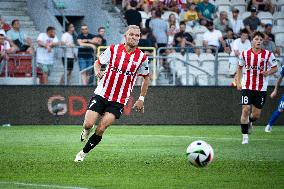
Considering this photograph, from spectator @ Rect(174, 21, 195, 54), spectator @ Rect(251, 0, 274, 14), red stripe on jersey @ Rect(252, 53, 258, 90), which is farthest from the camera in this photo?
spectator @ Rect(251, 0, 274, 14)

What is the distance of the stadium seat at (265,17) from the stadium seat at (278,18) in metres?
0.20

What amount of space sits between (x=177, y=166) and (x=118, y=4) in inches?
728

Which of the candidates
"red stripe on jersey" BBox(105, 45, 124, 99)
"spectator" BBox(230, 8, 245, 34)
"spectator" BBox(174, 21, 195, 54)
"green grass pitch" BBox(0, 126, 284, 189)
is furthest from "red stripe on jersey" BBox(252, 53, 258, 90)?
"spectator" BBox(230, 8, 245, 34)

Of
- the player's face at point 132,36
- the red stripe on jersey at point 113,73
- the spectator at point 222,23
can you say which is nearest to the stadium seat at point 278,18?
the spectator at point 222,23

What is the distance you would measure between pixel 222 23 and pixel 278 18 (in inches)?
118

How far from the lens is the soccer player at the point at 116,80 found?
1565cm

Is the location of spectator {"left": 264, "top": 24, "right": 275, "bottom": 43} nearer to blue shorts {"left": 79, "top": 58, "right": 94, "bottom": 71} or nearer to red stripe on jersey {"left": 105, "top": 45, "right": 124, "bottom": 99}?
blue shorts {"left": 79, "top": 58, "right": 94, "bottom": 71}

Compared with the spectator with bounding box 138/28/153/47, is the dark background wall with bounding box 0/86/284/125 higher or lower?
lower

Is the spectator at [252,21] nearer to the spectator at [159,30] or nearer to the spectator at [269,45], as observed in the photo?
the spectator at [269,45]

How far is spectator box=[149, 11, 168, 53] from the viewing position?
2992cm

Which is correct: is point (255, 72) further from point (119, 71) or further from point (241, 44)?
point (241, 44)

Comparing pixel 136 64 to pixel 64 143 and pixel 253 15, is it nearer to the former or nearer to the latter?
pixel 64 143

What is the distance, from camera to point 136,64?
52.6ft

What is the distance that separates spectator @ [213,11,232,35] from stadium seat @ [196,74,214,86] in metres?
3.66
